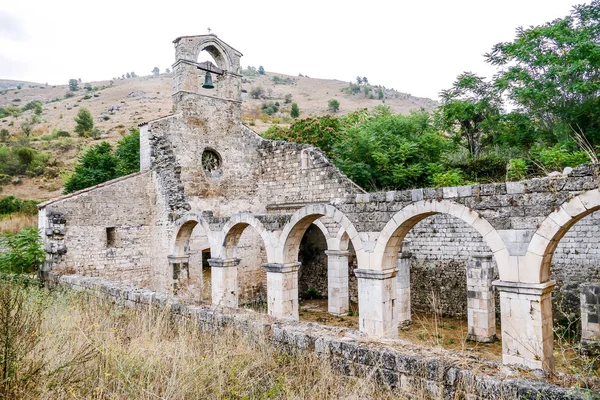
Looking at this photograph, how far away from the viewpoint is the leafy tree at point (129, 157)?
2109 cm

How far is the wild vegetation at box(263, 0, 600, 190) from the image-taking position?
13.8 meters

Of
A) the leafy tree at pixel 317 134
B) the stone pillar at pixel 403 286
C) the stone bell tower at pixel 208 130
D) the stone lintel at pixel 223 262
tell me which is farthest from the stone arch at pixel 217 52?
the stone pillar at pixel 403 286

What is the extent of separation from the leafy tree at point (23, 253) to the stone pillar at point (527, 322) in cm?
1073

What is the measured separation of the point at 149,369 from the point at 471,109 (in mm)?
16484

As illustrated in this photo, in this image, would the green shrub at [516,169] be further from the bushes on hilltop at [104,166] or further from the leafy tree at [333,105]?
the leafy tree at [333,105]

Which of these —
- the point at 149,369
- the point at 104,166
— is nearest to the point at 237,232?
the point at 149,369

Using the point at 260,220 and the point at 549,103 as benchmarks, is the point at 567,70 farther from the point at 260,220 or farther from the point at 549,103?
the point at 260,220

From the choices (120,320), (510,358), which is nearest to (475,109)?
(510,358)

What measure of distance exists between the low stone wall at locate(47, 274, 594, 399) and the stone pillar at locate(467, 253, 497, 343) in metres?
6.11

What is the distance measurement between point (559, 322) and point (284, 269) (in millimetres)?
6947

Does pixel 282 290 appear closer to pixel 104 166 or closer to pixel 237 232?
pixel 237 232

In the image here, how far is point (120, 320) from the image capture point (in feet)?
Result: 21.3

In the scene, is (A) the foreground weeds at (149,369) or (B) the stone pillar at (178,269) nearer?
(A) the foreground weeds at (149,369)

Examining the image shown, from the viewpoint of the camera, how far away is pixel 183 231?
12.4m
